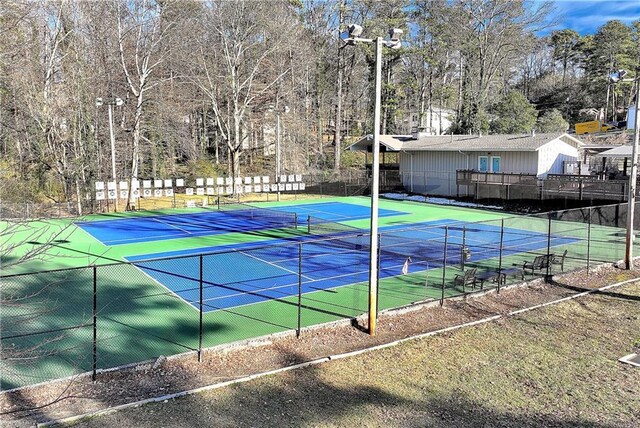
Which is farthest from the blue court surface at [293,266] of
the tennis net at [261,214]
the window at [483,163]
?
the window at [483,163]

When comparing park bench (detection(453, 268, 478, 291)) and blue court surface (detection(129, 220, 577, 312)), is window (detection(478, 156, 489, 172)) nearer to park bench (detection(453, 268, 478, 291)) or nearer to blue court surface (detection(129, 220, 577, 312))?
blue court surface (detection(129, 220, 577, 312))

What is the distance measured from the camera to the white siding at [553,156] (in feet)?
124

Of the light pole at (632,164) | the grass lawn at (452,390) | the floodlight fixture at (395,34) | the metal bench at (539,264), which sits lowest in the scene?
the grass lawn at (452,390)

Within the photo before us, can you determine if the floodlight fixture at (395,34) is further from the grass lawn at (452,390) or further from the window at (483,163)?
the window at (483,163)

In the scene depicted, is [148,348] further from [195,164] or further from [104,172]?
[195,164]

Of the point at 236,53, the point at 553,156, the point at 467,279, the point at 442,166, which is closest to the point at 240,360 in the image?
the point at 467,279

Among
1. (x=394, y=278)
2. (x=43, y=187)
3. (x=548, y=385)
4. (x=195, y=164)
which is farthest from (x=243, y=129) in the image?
(x=548, y=385)

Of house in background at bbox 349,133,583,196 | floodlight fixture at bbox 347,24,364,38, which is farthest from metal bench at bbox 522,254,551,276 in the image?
house in background at bbox 349,133,583,196

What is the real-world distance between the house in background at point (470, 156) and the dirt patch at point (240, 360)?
24.5 meters

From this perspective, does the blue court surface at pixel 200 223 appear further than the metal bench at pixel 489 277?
Yes

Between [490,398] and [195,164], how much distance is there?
4454 centimetres

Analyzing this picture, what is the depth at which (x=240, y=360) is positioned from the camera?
1032 centimetres

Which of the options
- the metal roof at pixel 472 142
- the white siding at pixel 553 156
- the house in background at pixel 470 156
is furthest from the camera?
the metal roof at pixel 472 142

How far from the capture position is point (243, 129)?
2037 inches
